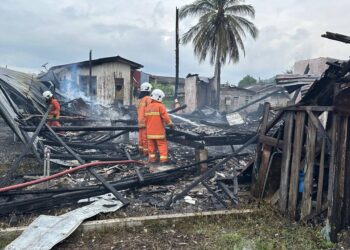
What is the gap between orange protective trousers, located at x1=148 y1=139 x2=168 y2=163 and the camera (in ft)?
24.0

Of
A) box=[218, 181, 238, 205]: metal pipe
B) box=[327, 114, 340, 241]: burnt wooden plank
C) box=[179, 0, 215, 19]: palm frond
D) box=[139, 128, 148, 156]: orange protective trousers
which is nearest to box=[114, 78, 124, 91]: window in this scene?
box=[179, 0, 215, 19]: palm frond

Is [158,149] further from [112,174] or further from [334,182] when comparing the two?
[334,182]

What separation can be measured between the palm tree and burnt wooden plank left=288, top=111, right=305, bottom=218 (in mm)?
21690

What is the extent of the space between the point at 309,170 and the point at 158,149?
12.9ft

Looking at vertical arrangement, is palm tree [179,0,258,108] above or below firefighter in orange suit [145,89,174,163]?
above

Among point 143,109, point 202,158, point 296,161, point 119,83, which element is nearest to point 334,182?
point 296,161

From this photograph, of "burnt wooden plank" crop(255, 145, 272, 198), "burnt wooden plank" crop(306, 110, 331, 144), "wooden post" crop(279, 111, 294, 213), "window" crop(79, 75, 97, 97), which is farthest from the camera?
"window" crop(79, 75, 97, 97)

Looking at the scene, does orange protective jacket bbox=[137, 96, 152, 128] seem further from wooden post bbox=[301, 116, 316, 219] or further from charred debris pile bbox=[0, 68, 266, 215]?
wooden post bbox=[301, 116, 316, 219]

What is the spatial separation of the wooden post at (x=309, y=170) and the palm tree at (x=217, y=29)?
21.9 metres

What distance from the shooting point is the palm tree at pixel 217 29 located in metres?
25.6

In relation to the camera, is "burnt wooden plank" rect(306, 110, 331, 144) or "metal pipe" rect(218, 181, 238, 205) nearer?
"burnt wooden plank" rect(306, 110, 331, 144)

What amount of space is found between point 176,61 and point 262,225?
895 inches

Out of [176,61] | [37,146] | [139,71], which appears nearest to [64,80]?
[139,71]

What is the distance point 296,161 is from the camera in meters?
4.56
